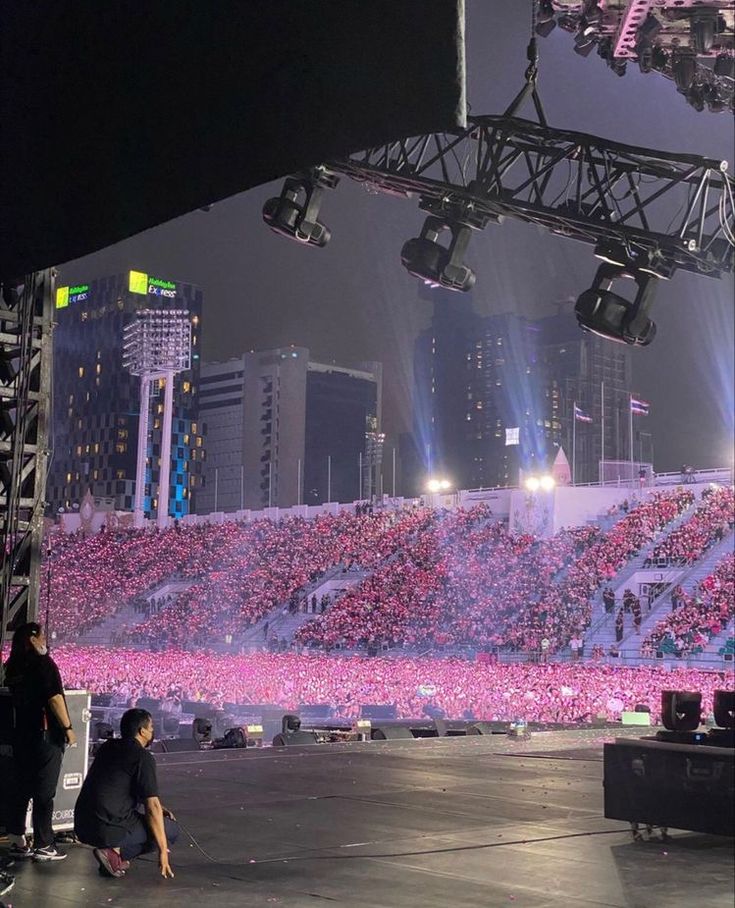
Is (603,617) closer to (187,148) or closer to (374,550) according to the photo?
(374,550)

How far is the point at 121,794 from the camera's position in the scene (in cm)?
518

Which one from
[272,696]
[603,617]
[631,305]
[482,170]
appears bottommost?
[272,696]

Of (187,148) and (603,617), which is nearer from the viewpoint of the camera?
(187,148)

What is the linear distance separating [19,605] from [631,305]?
570cm

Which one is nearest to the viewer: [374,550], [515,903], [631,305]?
[515,903]

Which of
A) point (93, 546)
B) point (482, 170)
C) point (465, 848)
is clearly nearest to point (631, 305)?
point (482, 170)

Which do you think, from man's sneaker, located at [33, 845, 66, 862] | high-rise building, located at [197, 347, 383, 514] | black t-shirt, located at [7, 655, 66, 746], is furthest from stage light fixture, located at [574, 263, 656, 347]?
high-rise building, located at [197, 347, 383, 514]

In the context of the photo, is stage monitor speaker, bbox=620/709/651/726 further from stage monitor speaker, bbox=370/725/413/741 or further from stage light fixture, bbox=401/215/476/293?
stage light fixture, bbox=401/215/476/293

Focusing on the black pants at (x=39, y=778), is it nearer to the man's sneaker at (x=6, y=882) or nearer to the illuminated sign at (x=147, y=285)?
the man's sneaker at (x=6, y=882)

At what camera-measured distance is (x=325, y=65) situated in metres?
2.06

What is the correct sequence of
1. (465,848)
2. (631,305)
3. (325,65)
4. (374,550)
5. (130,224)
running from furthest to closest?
(374,550) < (631,305) < (465,848) < (130,224) < (325,65)

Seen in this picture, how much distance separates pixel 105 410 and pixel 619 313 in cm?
10085

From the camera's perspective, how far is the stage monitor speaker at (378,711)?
21.7 meters

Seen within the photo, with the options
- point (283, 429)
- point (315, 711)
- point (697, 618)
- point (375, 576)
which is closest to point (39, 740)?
point (315, 711)
